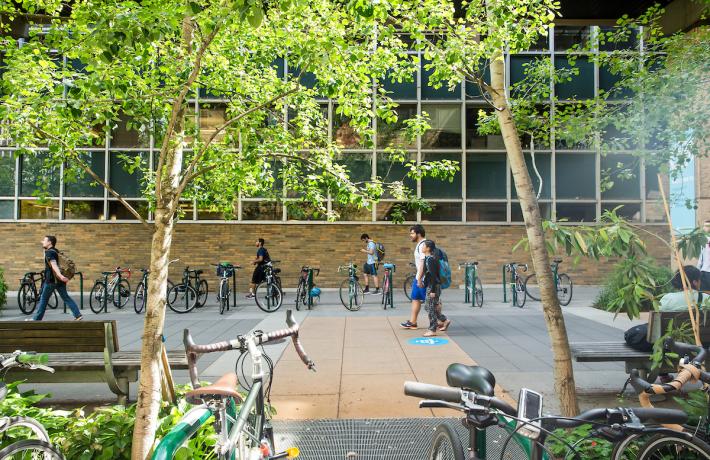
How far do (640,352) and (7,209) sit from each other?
18.4 m

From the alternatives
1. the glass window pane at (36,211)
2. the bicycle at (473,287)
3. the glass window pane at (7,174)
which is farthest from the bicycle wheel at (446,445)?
the glass window pane at (7,174)

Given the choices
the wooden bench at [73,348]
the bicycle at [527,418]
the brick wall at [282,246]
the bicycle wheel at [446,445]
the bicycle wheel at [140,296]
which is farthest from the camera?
the brick wall at [282,246]

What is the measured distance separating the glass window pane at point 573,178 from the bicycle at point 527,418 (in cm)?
1545

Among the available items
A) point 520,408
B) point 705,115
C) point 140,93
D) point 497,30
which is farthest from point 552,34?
point 520,408

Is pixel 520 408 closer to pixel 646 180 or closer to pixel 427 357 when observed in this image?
pixel 427 357

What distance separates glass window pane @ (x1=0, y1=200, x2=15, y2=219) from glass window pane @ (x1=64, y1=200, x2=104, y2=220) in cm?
173

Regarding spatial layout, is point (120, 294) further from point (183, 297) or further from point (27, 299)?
point (27, 299)

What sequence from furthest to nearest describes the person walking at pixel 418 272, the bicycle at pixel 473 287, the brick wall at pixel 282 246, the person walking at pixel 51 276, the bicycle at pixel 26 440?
the brick wall at pixel 282 246, the bicycle at pixel 473 287, the person walking at pixel 51 276, the person walking at pixel 418 272, the bicycle at pixel 26 440

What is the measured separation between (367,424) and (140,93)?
3339 mm

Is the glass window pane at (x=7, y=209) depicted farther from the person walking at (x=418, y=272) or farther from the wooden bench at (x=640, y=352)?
the wooden bench at (x=640, y=352)

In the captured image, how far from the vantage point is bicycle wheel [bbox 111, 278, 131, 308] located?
12773mm

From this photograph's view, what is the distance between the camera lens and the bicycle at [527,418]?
1.73 metres

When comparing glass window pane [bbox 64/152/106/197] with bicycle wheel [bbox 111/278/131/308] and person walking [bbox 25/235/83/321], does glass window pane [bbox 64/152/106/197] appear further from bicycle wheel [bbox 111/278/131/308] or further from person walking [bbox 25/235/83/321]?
person walking [bbox 25/235/83/321]

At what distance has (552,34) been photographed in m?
15.8
